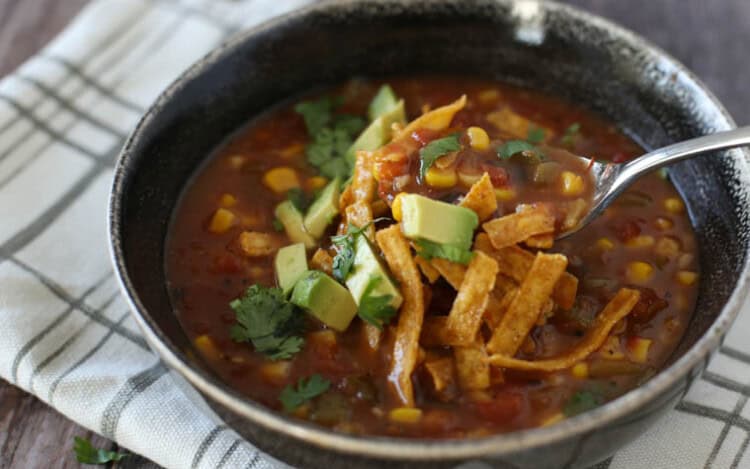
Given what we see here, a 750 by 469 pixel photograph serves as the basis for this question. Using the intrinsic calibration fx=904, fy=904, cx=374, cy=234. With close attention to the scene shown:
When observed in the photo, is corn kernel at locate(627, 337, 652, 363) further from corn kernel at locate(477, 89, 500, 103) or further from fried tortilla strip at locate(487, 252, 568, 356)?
corn kernel at locate(477, 89, 500, 103)

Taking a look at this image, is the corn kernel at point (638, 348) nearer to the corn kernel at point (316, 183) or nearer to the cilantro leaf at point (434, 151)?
the cilantro leaf at point (434, 151)

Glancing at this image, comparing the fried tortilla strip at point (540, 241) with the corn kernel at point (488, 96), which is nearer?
the fried tortilla strip at point (540, 241)

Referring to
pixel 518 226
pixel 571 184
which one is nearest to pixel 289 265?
pixel 518 226

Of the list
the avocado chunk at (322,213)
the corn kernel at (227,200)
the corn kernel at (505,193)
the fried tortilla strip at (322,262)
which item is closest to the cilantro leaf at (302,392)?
the fried tortilla strip at (322,262)

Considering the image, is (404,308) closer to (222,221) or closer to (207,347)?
(207,347)

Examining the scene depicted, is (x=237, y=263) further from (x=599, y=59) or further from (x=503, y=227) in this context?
(x=599, y=59)

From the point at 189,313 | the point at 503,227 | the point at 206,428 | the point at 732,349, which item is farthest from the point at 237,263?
the point at 732,349
